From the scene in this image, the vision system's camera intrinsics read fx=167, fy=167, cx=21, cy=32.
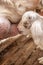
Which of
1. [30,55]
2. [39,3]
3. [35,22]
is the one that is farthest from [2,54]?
[39,3]

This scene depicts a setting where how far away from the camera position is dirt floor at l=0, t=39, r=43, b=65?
113 centimetres

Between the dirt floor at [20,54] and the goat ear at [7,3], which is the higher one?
the goat ear at [7,3]

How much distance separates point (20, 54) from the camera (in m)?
1.16

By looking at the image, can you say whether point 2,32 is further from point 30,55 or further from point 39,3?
point 39,3

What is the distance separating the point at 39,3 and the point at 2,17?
358 millimetres

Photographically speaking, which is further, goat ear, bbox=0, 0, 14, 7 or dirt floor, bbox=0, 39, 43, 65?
goat ear, bbox=0, 0, 14, 7

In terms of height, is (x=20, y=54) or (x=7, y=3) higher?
(x=7, y=3)

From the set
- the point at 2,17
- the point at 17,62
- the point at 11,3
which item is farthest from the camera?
the point at 11,3

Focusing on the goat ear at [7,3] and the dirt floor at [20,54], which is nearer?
the dirt floor at [20,54]

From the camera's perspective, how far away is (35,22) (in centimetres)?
117

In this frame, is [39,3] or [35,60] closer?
[35,60]

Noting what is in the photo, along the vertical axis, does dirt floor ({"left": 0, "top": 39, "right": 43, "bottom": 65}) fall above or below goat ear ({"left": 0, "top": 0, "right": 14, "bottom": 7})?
below

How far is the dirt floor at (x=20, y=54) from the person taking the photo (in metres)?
1.13

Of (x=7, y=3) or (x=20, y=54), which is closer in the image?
(x=20, y=54)
